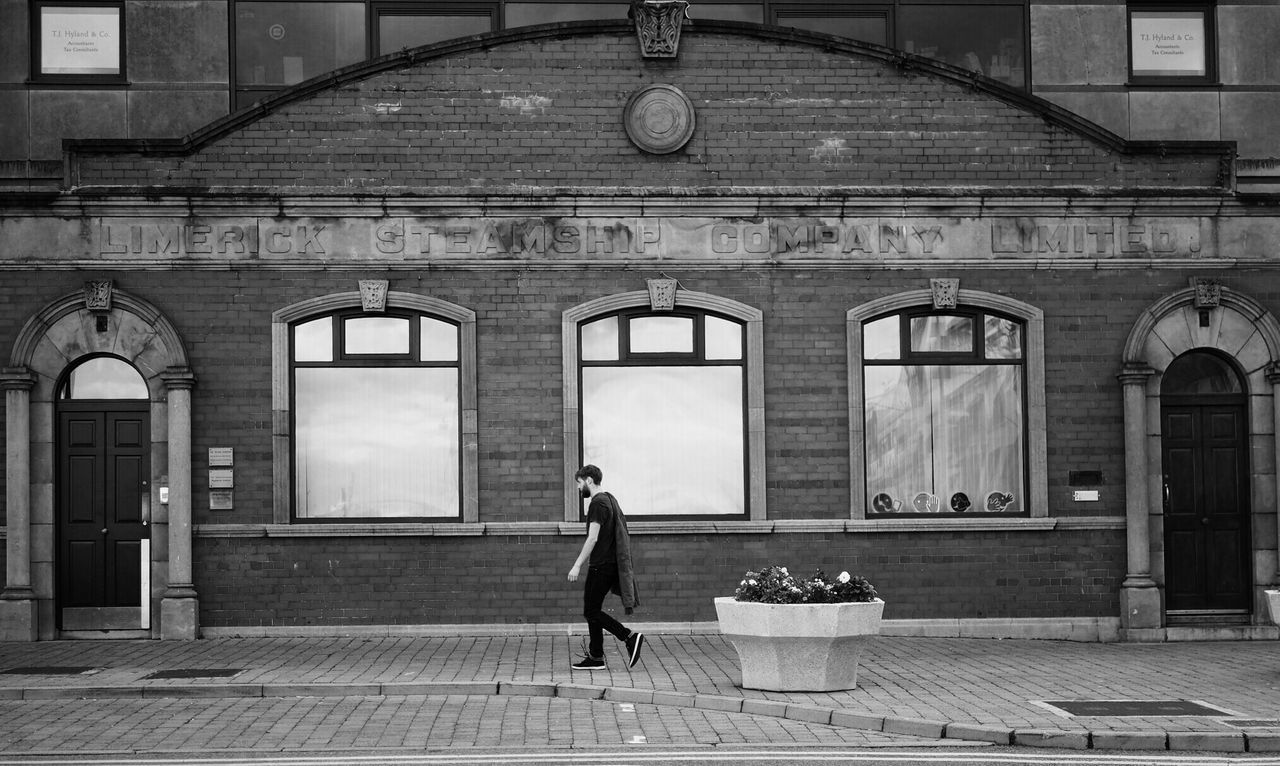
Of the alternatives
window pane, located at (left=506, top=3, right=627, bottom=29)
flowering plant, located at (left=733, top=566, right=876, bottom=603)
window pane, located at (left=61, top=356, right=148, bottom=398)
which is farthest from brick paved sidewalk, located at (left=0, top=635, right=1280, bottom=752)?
window pane, located at (left=506, top=3, right=627, bottom=29)

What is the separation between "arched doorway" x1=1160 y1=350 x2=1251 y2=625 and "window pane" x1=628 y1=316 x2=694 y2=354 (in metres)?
5.31

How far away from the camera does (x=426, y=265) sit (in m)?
17.7

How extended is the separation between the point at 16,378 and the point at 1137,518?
12.1 meters

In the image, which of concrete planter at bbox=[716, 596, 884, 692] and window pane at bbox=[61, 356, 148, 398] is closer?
concrete planter at bbox=[716, 596, 884, 692]

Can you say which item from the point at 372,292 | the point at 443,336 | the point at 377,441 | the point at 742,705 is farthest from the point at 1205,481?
the point at 372,292

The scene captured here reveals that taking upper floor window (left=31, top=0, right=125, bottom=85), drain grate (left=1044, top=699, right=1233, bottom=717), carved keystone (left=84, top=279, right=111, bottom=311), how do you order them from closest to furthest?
drain grate (left=1044, top=699, right=1233, bottom=717) < carved keystone (left=84, top=279, right=111, bottom=311) < upper floor window (left=31, top=0, right=125, bottom=85)

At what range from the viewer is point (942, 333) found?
1820 cm

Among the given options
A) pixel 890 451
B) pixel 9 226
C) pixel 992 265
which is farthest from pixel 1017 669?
pixel 9 226

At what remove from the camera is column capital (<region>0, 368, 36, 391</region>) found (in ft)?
56.9

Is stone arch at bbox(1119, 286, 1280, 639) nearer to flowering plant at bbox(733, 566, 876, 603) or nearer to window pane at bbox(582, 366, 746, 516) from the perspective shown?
window pane at bbox(582, 366, 746, 516)

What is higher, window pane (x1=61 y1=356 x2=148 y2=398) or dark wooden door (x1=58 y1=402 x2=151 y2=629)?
window pane (x1=61 y1=356 x2=148 y2=398)

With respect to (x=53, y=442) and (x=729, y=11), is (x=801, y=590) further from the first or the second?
(x=729, y=11)

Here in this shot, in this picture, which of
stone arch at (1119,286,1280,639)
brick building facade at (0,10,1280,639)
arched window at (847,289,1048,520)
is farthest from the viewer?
arched window at (847,289,1048,520)

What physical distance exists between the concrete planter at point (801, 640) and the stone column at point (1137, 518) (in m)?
5.93
